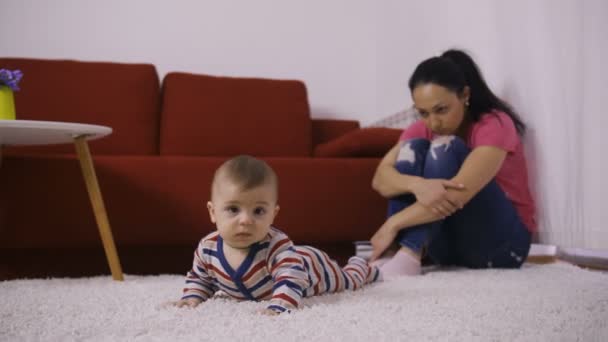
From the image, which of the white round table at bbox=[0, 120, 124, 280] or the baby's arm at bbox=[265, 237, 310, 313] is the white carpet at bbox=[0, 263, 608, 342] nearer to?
the baby's arm at bbox=[265, 237, 310, 313]

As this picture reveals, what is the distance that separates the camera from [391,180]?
149 centimetres

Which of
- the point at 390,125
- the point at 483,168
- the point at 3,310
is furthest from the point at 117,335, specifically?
the point at 390,125

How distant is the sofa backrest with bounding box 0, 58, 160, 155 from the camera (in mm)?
2027

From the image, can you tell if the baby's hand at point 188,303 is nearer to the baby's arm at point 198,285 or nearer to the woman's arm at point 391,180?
the baby's arm at point 198,285

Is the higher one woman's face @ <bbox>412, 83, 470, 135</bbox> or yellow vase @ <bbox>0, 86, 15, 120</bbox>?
yellow vase @ <bbox>0, 86, 15, 120</bbox>

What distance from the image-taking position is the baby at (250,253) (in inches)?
34.9

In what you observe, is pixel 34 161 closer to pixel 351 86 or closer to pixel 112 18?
pixel 112 18

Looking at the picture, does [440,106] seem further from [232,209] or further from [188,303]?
[188,303]

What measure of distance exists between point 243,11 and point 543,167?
181 centimetres

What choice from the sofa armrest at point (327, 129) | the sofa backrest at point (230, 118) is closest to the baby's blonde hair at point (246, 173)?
the sofa backrest at point (230, 118)

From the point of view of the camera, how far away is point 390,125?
8.57 feet

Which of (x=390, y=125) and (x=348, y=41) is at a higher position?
(x=348, y=41)

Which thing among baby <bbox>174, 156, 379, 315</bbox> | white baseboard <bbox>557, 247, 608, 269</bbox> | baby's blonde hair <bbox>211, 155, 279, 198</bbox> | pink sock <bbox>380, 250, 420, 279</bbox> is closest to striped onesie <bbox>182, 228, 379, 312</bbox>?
baby <bbox>174, 156, 379, 315</bbox>

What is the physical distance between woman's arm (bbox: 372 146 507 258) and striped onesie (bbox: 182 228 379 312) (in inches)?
16.5
